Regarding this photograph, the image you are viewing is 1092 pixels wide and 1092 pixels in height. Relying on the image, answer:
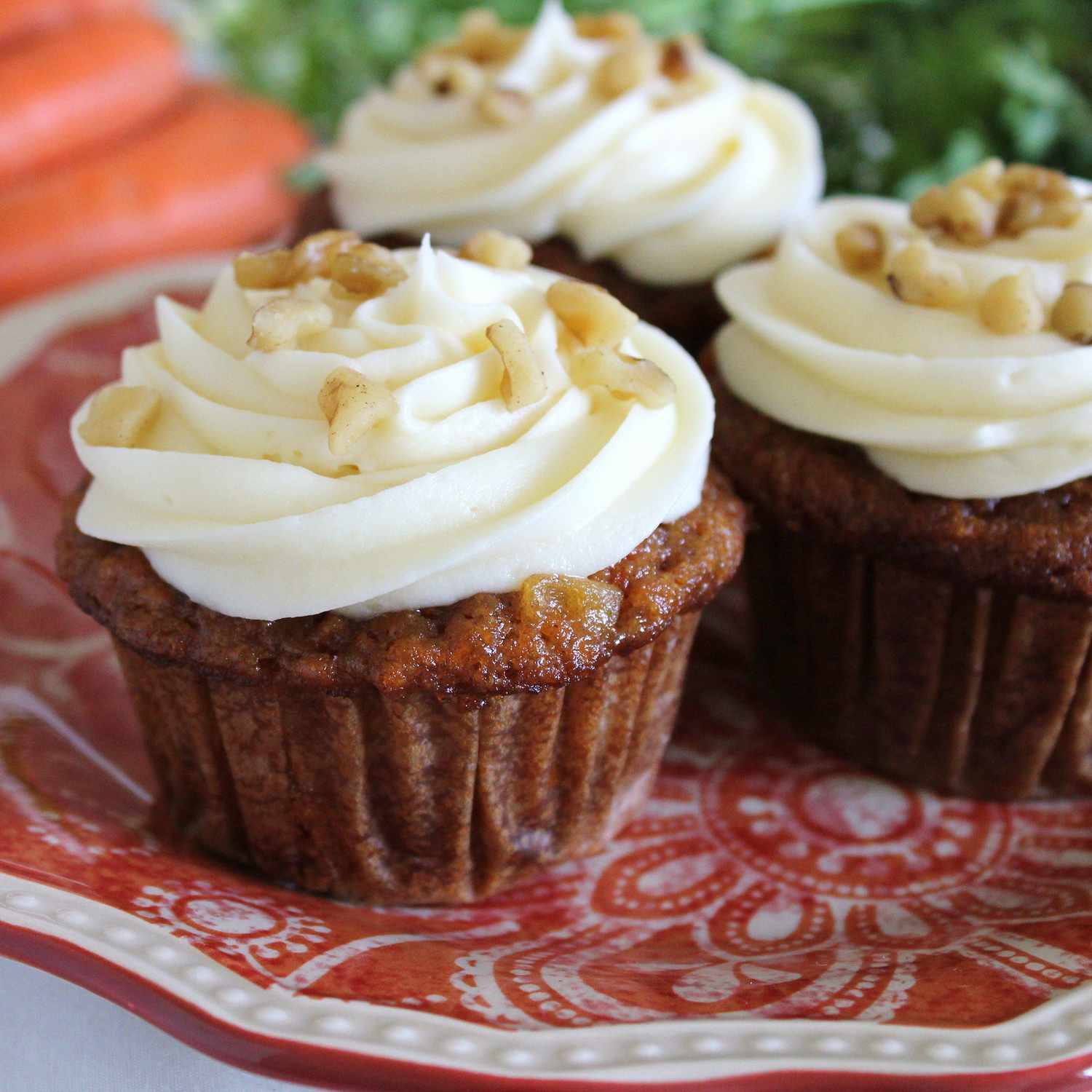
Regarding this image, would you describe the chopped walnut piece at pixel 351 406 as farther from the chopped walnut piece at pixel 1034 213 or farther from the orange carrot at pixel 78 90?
the orange carrot at pixel 78 90

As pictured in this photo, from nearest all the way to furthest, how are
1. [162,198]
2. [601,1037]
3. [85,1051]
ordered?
[601,1037] → [85,1051] → [162,198]

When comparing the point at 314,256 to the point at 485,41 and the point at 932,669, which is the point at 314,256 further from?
the point at 485,41

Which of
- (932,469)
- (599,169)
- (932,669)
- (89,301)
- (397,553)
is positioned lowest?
(932,669)

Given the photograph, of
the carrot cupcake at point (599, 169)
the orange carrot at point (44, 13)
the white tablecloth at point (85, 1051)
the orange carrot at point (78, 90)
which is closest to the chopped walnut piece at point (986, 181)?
the carrot cupcake at point (599, 169)

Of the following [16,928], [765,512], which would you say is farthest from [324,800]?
[765,512]

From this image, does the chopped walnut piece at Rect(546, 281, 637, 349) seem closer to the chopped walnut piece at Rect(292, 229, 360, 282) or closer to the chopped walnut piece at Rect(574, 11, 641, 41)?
the chopped walnut piece at Rect(292, 229, 360, 282)

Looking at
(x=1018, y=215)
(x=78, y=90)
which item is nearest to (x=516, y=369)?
(x=1018, y=215)
